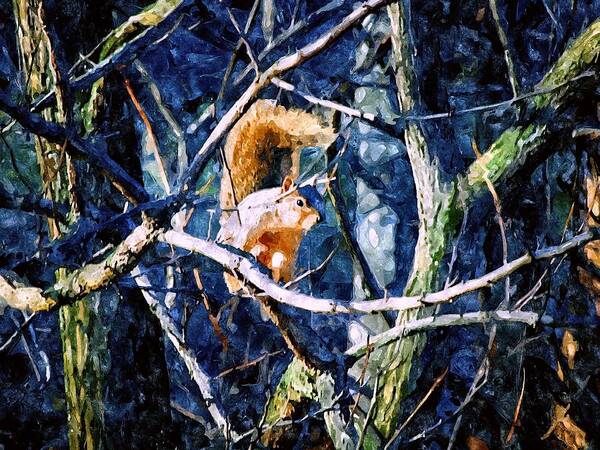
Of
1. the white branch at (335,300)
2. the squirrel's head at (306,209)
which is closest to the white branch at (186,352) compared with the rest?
the white branch at (335,300)

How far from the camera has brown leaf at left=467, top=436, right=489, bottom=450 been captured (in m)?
5.68

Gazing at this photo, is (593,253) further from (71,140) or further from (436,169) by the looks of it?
(71,140)

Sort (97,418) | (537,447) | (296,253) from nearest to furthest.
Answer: (97,418) < (537,447) < (296,253)

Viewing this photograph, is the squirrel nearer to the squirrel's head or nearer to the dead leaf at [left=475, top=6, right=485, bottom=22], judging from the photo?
the squirrel's head

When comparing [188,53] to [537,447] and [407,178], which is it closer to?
[407,178]

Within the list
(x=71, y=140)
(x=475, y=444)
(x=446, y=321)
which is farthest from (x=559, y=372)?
(x=71, y=140)

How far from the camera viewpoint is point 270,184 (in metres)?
6.90

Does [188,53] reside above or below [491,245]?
above

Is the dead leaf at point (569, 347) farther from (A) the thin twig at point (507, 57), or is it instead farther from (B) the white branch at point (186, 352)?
(B) the white branch at point (186, 352)

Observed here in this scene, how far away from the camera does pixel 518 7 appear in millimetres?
5805

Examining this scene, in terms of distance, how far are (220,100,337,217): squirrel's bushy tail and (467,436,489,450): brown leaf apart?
Result: 2.02 meters

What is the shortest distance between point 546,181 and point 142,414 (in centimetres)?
253

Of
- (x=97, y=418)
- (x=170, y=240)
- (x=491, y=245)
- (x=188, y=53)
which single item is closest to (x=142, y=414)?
(x=97, y=418)

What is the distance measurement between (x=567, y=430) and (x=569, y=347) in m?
0.54
